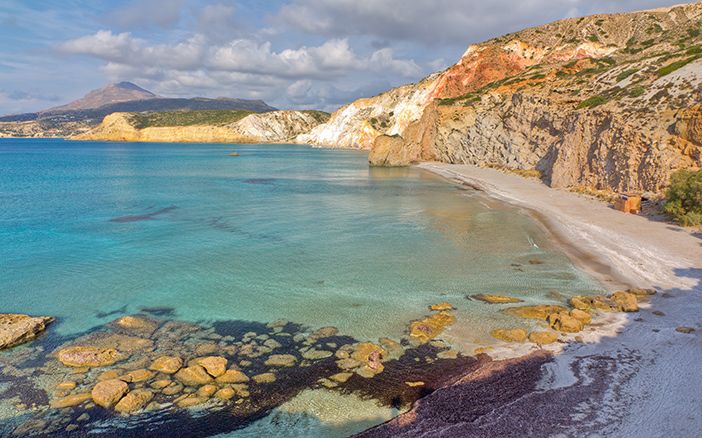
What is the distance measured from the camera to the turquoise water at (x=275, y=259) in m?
14.2

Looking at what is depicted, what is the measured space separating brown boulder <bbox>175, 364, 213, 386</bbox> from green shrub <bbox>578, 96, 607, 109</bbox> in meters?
41.9

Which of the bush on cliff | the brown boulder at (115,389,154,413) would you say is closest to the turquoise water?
the brown boulder at (115,389,154,413)

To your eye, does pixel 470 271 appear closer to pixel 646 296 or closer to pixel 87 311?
pixel 646 296

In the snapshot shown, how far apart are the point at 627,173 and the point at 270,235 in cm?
2619

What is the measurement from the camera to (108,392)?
353 inches

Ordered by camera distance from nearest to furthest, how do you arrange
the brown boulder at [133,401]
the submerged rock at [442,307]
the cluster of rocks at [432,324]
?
the brown boulder at [133,401] < the cluster of rocks at [432,324] < the submerged rock at [442,307]

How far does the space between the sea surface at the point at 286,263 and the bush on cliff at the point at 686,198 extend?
7.12 meters

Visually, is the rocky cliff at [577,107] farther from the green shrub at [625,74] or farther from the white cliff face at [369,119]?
the white cliff face at [369,119]

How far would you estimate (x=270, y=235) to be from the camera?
2417 cm

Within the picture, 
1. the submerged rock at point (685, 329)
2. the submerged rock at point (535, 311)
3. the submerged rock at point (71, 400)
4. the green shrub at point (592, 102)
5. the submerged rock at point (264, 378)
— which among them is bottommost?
the submerged rock at point (71, 400)

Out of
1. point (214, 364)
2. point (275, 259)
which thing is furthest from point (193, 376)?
point (275, 259)

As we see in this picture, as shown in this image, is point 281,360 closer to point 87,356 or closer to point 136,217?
point 87,356

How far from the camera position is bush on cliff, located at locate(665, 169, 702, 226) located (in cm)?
2230

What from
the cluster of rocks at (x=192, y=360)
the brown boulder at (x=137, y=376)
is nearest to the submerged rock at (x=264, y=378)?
the cluster of rocks at (x=192, y=360)
